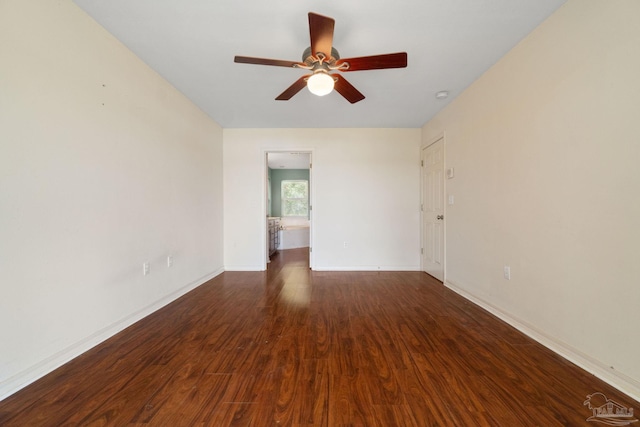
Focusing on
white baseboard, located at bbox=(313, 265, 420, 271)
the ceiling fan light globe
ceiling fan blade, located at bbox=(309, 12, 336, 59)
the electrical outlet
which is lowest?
white baseboard, located at bbox=(313, 265, 420, 271)

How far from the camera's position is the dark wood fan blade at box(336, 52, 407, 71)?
156 centimetres

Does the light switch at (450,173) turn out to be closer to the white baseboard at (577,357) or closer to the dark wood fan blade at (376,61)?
the white baseboard at (577,357)

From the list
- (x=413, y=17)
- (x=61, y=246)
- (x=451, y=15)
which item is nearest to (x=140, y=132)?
(x=61, y=246)

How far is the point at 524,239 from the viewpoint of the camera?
6.09 feet

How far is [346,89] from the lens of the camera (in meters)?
1.98

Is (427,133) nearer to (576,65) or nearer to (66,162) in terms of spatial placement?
(576,65)

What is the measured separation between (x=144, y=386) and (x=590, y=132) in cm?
310

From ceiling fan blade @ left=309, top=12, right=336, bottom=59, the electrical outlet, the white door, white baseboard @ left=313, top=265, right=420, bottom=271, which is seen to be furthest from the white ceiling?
white baseboard @ left=313, top=265, right=420, bottom=271

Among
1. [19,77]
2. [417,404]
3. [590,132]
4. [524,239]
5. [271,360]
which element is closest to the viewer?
[417,404]

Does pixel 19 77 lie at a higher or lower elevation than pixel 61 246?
higher

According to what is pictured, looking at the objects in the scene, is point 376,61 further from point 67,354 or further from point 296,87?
point 67,354

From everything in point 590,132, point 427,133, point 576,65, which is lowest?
point 590,132

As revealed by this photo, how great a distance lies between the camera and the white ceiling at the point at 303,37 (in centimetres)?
156

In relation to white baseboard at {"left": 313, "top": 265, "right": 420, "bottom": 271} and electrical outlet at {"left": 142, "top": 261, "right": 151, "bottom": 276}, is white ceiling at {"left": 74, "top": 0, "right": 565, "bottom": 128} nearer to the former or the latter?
electrical outlet at {"left": 142, "top": 261, "right": 151, "bottom": 276}
